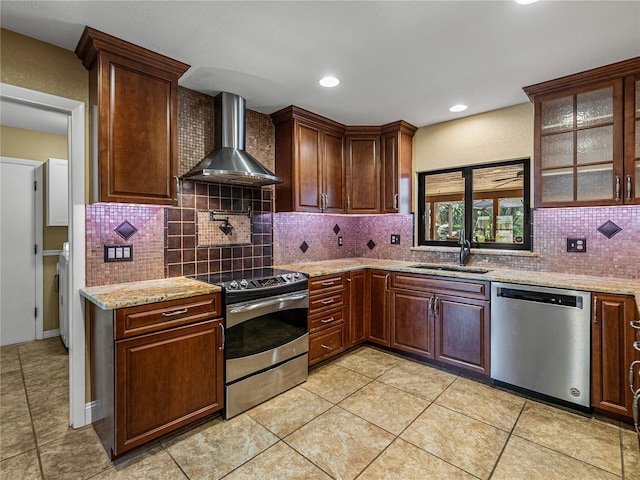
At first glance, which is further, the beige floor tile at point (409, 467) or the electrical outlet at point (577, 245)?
the electrical outlet at point (577, 245)

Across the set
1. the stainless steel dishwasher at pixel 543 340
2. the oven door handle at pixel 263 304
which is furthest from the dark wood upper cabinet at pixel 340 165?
the stainless steel dishwasher at pixel 543 340

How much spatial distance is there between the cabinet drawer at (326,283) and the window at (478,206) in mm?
1234

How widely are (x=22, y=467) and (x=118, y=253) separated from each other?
128 centimetres

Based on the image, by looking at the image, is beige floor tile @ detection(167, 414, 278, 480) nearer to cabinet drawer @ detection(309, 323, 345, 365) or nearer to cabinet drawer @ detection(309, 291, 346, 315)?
cabinet drawer @ detection(309, 323, 345, 365)

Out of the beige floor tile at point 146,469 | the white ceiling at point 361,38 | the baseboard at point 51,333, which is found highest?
the white ceiling at point 361,38

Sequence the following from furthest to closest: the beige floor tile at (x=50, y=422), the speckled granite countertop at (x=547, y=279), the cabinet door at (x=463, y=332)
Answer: the cabinet door at (x=463, y=332), the speckled granite countertop at (x=547, y=279), the beige floor tile at (x=50, y=422)

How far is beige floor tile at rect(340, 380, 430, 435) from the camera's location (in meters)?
2.14

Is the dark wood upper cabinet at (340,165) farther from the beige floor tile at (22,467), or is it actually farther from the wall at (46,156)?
the wall at (46,156)

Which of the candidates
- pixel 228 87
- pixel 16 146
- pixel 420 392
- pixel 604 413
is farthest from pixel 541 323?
pixel 16 146

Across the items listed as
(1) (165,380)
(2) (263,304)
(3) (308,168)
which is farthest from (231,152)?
(1) (165,380)

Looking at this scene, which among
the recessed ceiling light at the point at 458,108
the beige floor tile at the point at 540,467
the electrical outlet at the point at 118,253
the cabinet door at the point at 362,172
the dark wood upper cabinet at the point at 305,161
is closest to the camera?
the beige floor tile at the point at 540,467

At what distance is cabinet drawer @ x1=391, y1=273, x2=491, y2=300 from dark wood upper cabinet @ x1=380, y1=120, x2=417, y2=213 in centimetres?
85

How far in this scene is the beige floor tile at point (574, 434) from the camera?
1.79 m

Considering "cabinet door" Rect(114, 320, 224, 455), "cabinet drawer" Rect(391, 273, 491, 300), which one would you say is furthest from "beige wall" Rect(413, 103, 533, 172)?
"cabinet door" Rect(114, 320, 224, 455)
